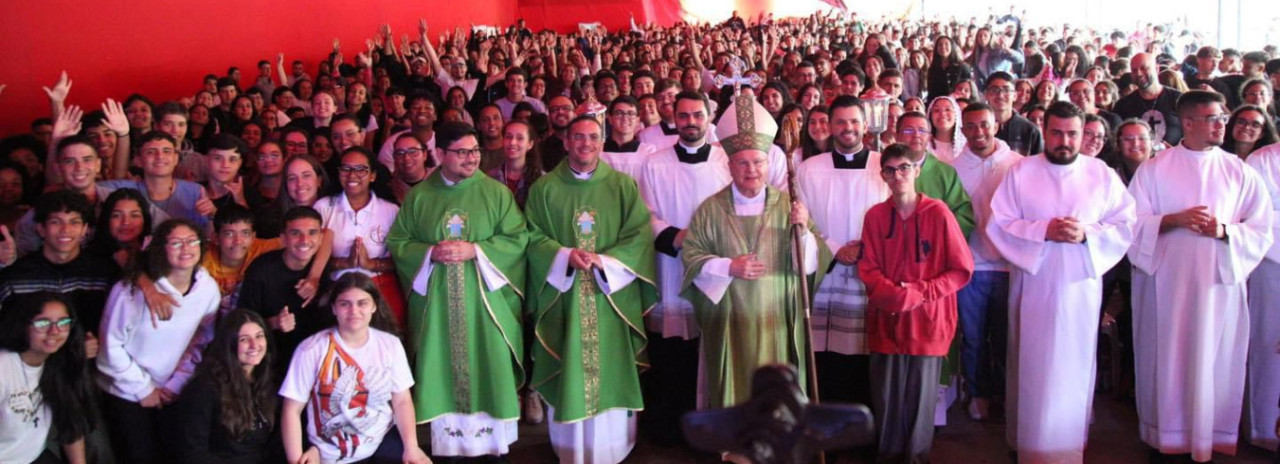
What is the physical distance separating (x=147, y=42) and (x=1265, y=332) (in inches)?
392

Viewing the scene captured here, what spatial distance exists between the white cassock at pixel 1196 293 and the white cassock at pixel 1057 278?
31 cm

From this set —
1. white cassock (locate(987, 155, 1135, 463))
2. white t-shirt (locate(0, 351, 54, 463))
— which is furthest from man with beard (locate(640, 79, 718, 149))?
white t-shirt (locate(0, 351, 54, 463))

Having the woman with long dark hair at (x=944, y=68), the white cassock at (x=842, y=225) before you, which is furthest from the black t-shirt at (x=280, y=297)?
the woman with long dark hair at (x=944, y=68)

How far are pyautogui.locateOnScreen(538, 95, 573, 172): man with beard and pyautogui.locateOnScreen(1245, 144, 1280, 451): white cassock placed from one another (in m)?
3.87

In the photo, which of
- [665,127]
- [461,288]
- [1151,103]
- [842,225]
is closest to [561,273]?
[461,288]

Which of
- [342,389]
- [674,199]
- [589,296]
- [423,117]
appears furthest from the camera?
[423,117]

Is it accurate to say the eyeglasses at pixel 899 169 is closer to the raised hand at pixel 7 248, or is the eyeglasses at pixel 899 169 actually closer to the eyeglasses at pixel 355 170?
the eyeglasses at pixel 355 170

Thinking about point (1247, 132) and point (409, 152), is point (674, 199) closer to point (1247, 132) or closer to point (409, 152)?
point (409, 152)

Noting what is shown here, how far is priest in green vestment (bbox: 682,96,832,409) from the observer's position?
184 inches

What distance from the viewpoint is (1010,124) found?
22.1ft

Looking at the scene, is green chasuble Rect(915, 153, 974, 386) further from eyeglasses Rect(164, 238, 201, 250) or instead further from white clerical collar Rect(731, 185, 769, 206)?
eyeglasses Rect(164, 238, 201, 250)

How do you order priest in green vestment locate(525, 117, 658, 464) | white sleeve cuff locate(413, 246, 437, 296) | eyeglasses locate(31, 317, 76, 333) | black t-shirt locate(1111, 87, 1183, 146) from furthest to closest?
black t-shirt locate(1111, 87, 1183, 146) < priest in green vestment locate(525, 117, 658, 464) < white sleeve cuff locate(413, 246, 437, 296) < eyeglasses locate(31, 317, 76, 333)

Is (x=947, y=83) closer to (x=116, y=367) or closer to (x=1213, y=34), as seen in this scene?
(x=116, y=367)

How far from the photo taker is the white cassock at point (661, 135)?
21.6ft
